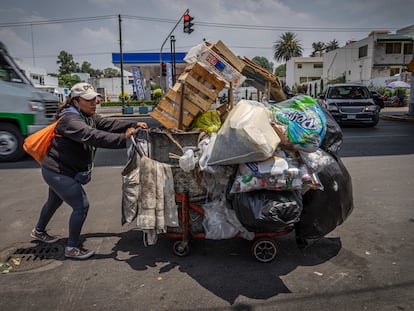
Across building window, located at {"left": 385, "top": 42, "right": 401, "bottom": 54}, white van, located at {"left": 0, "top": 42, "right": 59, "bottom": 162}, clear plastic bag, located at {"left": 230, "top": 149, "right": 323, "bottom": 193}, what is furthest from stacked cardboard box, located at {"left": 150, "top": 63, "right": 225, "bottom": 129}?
building window, located at {"left": 385, "top": 42, "right": 401, "bottom": 54}

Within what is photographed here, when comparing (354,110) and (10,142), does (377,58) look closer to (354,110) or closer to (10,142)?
(354,110)

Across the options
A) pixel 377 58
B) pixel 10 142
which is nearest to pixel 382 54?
pixel 377 58

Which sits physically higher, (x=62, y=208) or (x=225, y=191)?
(x=225, y=191)

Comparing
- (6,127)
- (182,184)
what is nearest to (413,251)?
(182,184)

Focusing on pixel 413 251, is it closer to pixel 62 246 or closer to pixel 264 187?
pixel 264 187

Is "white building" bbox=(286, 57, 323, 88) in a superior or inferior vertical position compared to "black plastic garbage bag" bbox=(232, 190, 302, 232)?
superior

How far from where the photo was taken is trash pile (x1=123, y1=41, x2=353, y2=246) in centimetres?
299

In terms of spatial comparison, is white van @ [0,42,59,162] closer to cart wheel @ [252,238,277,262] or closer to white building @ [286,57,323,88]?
cart wheel @ [252,238,277,262]

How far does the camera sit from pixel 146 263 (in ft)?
11.4

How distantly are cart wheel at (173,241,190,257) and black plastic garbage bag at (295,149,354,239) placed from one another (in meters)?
1.10

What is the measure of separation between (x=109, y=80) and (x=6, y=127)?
179ft

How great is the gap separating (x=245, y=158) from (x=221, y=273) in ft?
3.61

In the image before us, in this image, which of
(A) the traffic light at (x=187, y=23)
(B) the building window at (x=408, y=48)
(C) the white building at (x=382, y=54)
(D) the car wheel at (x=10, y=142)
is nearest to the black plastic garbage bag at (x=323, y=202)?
(D) the car wheel at (x=10, y=142)

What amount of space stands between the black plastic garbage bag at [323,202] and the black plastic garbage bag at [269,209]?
0.34 metres
